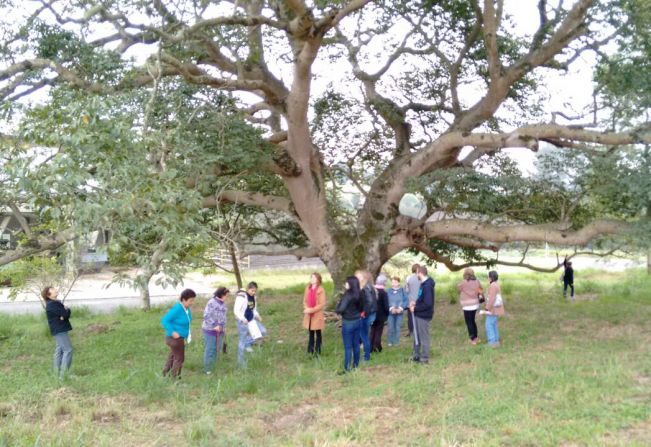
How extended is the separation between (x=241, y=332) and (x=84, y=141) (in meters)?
4.14

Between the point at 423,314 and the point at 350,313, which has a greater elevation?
the point at 350,313

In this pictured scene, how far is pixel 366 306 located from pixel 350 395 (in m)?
1.91

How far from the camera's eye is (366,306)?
9586mm

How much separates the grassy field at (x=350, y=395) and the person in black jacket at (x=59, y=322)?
33cm

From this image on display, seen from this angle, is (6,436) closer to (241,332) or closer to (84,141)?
(84,141)

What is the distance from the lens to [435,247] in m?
16.8

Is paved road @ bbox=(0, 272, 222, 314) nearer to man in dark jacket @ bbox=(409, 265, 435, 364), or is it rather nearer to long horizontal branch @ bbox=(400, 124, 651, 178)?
long horizontal branch @ bbox=(400, 124, 651, 178)

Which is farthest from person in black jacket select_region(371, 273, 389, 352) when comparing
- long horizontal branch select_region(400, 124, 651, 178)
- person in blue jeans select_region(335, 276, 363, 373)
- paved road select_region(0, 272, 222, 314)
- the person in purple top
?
paved road select_region(0, 272, 222, 314)

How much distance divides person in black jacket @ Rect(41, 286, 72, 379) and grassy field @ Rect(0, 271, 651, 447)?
0.33 m

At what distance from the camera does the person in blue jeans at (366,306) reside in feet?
31.3

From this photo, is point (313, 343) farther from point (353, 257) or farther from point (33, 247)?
point (33, 247)

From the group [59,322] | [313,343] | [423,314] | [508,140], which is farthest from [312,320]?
[508,140]

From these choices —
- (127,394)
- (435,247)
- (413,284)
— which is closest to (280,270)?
(435,247)

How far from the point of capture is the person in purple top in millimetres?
9344
